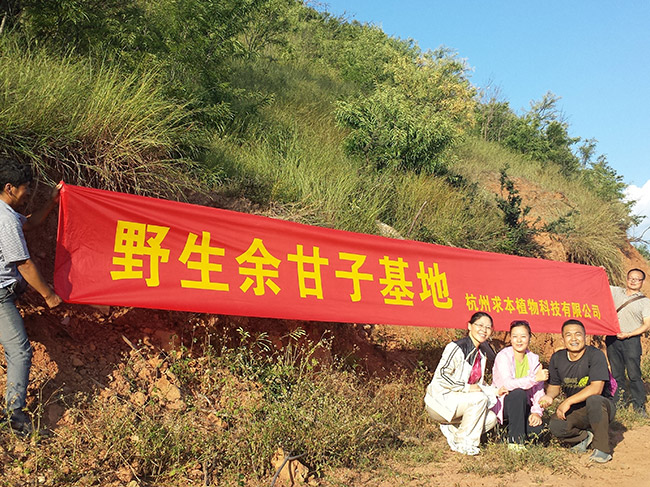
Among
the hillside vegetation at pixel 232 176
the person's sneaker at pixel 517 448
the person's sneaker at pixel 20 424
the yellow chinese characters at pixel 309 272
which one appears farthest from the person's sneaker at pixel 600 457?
the person's sneaker at pixel 20 424

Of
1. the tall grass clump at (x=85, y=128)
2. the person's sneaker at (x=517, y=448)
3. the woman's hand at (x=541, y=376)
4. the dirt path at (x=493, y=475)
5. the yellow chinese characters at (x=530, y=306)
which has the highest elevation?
the tall grass clump at (x=85, y=128)

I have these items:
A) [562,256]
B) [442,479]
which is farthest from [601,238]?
[442,479]

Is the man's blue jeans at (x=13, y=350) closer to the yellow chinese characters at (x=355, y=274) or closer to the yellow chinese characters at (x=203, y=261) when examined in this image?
the yellow chinese characters at (x=203, y=261)

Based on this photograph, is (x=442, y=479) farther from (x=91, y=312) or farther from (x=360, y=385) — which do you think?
(x=91, y=312)

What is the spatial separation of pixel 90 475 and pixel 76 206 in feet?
6.54

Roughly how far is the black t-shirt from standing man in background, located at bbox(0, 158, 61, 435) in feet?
15.3

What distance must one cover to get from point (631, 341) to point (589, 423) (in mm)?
2383

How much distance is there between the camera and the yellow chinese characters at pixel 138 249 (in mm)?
4527

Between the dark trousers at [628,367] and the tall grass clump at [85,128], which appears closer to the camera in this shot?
the tall grass clump at [85,128]

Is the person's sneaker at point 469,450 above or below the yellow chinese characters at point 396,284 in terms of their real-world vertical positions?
below

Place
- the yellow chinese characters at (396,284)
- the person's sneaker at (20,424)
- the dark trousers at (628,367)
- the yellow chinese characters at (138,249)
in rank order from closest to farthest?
the person's sneaker at (20,424) < the yellow chinese characters at (138,249) < the yellow chinese characters at (396,284) < the dark trousers at (628,367)

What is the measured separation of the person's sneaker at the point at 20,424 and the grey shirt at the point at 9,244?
88cm

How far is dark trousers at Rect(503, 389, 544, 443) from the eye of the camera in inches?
204

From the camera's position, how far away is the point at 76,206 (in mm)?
4402
